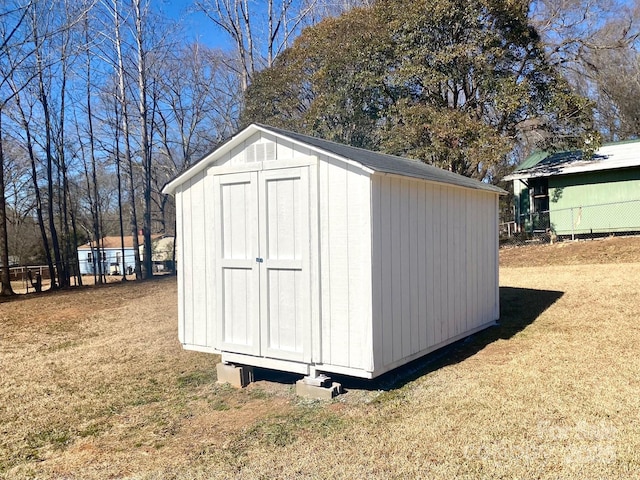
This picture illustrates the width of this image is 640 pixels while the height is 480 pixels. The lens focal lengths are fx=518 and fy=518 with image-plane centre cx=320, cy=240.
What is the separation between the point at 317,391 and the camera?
4.46m

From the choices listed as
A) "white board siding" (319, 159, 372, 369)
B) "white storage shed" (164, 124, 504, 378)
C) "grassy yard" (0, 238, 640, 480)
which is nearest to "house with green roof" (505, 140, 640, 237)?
"grassy yard" (0, 238, 640, 480)

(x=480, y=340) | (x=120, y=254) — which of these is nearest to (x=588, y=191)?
(x=480, y=340)

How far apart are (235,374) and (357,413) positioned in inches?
58.5

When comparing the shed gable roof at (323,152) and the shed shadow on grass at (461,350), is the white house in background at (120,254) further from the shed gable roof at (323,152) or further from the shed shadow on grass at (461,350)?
the shed gable roof at (323,152)

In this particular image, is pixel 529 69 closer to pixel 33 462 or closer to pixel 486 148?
pixel 486 148

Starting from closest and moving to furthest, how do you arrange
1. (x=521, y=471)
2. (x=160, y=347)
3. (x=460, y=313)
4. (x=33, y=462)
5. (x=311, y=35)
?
(x=521, y=471) → (x=33, y=462) → (x=460, y=313) → (x=160, y=347) → (x=311, y=35)

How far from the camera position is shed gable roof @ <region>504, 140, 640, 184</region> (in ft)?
48.2

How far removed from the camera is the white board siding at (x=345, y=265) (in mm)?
4266

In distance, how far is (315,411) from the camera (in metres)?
4.20

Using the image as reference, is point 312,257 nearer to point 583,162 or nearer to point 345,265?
point 345,265

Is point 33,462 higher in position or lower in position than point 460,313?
lower

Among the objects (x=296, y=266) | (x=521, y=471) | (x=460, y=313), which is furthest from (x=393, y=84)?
(x=521, y=471)

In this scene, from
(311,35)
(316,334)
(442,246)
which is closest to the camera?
(316,334)

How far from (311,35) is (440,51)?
4.16 meters
